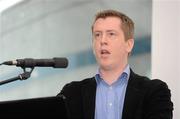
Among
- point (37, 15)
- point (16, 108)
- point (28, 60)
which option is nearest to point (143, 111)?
point (28, 60)

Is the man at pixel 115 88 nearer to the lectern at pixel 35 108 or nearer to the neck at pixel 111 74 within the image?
the neck at pixel 111 74

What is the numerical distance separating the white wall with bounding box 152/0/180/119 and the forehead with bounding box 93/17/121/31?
2.44 ft

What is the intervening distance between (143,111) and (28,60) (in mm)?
575

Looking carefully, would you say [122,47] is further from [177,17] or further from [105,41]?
[177,17]

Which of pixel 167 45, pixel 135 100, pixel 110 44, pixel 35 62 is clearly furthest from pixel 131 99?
pixel 167 45

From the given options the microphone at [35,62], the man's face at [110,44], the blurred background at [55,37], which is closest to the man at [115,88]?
the man's face at [110,44]

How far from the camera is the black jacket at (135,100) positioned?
1517 millimetres

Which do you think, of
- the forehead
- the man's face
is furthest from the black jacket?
the forehead

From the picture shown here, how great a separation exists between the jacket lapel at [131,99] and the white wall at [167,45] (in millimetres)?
750

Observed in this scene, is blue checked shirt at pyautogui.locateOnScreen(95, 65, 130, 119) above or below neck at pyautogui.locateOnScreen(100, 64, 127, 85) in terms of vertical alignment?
below

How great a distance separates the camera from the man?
1.54 m

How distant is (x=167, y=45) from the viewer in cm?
231

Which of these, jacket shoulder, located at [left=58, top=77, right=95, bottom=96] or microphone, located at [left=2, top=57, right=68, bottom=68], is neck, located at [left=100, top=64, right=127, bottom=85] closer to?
jacket shoulder, located at [left=58, top=77, right=95, bottom=96]

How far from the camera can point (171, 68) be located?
232 cm
